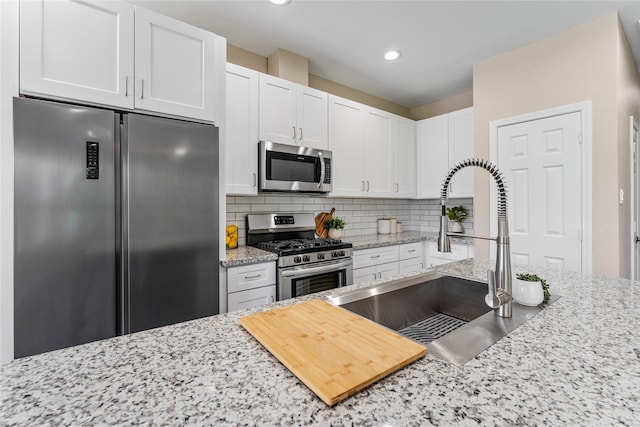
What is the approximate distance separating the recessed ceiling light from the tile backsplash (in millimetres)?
1597

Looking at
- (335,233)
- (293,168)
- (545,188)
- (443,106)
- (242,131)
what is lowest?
(335,233)

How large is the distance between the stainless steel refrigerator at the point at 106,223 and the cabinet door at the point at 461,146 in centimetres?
282

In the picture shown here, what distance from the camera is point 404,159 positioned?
3867 mm

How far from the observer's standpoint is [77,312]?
1.50m

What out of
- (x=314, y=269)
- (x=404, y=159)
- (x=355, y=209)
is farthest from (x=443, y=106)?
(x=314, y=269)

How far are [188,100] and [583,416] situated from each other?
87.7 inches

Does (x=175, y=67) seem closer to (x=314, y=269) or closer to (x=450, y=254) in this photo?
(x=314, y=269)

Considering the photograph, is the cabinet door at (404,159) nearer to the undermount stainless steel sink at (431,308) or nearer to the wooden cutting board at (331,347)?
the undermount stainless steel sink at (431,308)

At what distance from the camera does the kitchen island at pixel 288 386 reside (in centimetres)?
50

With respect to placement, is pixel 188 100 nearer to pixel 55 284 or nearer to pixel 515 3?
pixel 55 284

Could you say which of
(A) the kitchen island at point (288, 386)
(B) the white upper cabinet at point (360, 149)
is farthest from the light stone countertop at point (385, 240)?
(A) the kitchen island at point (288, 386)

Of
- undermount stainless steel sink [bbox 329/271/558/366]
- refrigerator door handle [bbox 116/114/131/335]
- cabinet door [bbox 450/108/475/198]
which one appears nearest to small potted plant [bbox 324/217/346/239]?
cabinet door [bbox 450/108/475/198]

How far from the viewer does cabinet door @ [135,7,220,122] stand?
176 cm

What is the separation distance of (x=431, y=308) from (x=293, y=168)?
1.75 metres
